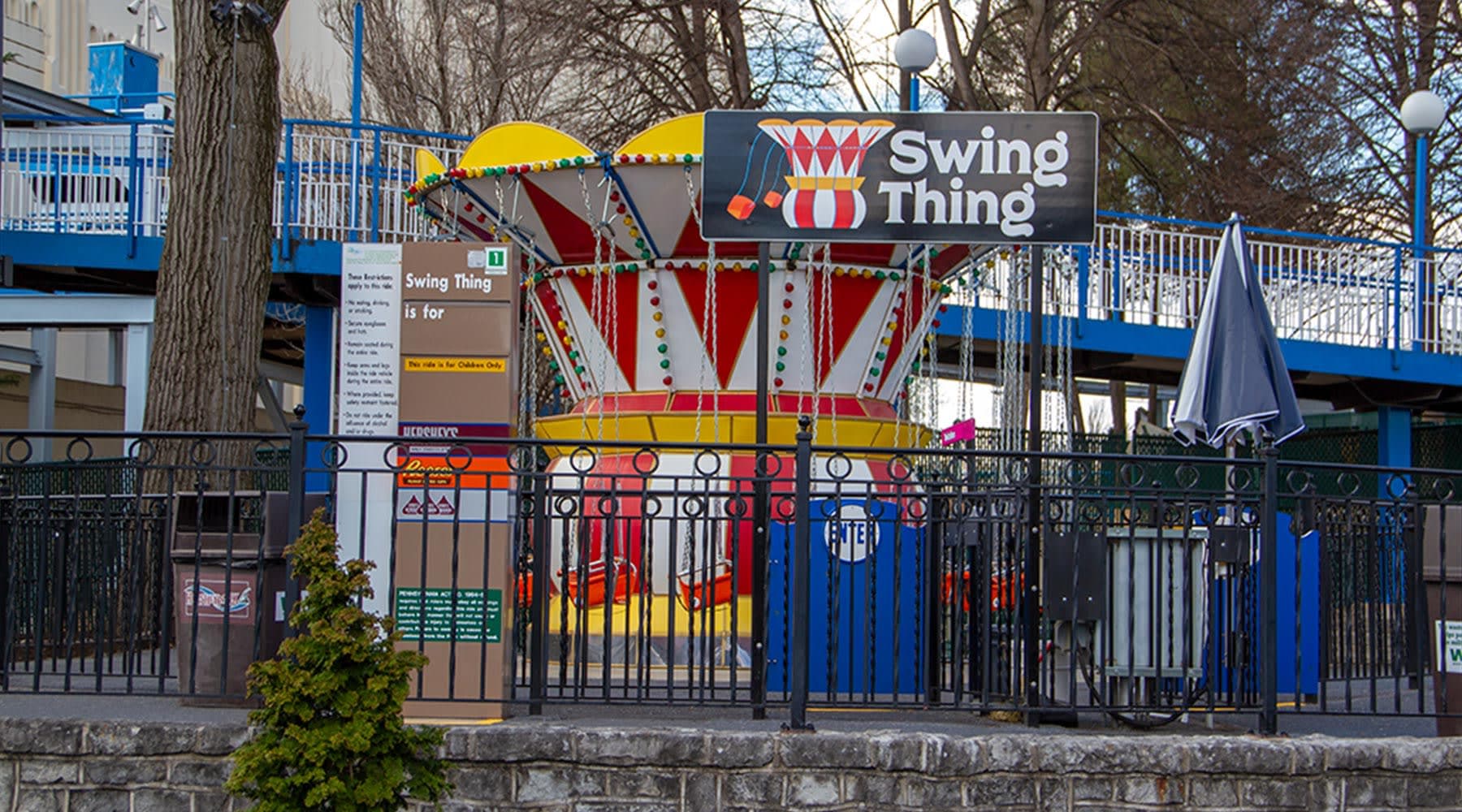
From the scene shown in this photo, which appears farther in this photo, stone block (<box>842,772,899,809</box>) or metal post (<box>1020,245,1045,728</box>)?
metal post (<box>1020,245,1045,728</box>)

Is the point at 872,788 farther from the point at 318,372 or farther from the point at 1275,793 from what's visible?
the point at 318,372

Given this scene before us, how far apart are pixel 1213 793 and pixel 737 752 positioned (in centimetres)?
213

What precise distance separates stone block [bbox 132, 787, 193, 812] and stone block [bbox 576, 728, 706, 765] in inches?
66.9

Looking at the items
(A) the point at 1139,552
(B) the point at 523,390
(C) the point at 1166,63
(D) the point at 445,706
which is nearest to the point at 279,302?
(B) the point at 523,390

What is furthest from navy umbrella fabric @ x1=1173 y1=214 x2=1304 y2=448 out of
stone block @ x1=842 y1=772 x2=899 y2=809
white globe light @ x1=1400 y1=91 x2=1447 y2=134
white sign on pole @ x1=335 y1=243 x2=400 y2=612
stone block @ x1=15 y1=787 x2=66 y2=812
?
white globe light @ x1=1400 y1=91 x2=1447 y2=134

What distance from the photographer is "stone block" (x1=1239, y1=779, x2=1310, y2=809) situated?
6.83 m

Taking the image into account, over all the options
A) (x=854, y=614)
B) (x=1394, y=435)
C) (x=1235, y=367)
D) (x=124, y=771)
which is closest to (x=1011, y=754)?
(x=854, y=614)

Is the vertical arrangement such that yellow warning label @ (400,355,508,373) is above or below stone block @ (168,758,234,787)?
above

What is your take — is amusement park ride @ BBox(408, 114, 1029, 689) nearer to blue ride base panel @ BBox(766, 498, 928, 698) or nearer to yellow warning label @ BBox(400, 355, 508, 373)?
blue ride base panel @ BBox(766, 498, 928, 698)

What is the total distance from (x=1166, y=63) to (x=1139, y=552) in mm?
18371

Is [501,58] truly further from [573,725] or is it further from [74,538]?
[573,725]

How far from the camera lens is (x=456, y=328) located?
741 centimetres

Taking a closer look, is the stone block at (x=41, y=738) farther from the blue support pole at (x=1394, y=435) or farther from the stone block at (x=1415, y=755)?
the blue support pole at (x=1394, y=435)

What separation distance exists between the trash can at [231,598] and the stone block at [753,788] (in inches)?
91.7
